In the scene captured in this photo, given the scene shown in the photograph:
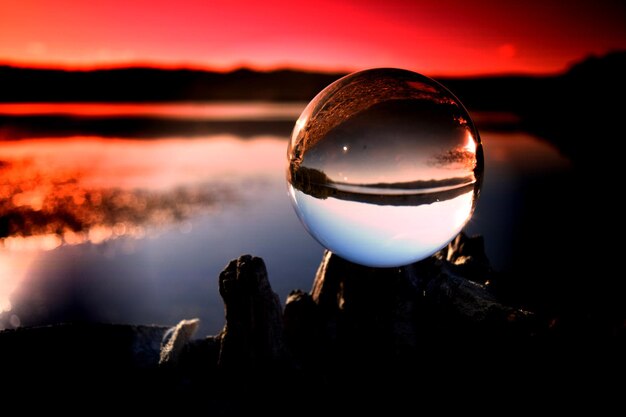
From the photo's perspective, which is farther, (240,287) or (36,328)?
(36,328)

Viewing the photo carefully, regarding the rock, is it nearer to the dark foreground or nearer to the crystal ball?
the dark foreground

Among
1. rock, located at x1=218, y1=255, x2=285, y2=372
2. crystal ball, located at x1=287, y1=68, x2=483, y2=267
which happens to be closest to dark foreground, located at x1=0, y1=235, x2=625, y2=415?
rock, located at x1=218, y1=255, x2=285, y2=372

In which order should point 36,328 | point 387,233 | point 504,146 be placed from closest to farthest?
1. point 387,233
2. point 36,328
3. point 504,146

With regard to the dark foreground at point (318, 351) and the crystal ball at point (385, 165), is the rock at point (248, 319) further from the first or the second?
the crystal ball at point (385, 165)

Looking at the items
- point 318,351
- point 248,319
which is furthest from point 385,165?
point 318,351

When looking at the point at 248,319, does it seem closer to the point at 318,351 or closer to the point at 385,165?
the point at 318,351

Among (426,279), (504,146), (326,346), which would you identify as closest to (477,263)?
(426,279)

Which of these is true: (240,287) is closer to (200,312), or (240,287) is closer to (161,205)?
(200,312)
